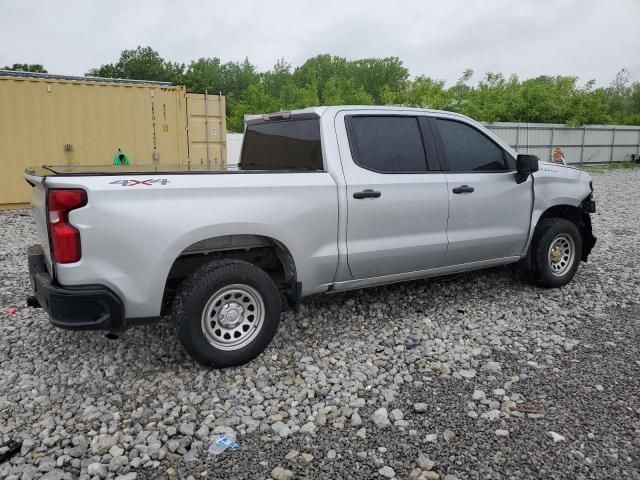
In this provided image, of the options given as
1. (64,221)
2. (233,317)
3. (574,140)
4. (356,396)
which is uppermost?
(574,140)

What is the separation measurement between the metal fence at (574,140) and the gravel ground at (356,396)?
69.2ft

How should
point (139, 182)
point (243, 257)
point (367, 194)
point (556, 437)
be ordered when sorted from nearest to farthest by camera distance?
1. point (556, 437)
2. point (139, 182)
3. point (243, 257)
4. point (367, 194)

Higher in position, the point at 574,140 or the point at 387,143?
the point at 574,140

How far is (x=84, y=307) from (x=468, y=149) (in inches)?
141

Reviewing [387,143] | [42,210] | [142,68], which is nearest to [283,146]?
[387,143]

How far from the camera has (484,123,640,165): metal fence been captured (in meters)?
25.2

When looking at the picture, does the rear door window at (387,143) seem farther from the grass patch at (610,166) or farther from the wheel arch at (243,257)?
the grass patch at (610,166)

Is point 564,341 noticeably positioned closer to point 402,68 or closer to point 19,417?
point 19,417

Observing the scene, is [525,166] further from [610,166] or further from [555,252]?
[610,166]

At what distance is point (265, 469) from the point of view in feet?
9.09

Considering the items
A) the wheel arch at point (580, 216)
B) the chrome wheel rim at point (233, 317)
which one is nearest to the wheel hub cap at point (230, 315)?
the chrome wheel rim at point (233, 317)

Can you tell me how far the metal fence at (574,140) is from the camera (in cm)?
2522

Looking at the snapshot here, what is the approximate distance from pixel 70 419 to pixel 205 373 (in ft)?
2.97

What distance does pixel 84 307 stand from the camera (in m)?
3.26
